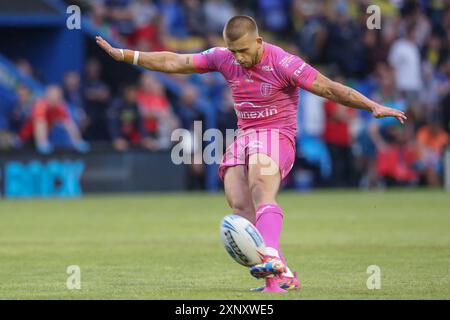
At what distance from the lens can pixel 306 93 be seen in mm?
27359

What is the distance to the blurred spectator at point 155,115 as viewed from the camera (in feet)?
84.9

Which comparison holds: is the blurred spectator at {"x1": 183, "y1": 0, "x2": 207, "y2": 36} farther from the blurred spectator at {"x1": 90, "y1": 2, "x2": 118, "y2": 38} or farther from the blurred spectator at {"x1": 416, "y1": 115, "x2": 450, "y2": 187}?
the blurred spectator at {"x1": 416, "y1": 115, "x2": 450, "y2": 187}

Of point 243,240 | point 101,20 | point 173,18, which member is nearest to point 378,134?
point 173,18

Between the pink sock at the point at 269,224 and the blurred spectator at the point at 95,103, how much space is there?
16603mm

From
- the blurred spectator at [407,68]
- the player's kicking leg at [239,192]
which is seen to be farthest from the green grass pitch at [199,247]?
the blurred spectator at [407,68]

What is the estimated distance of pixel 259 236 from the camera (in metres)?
9.46

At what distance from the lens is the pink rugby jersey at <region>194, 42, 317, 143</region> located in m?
Result: 10.1

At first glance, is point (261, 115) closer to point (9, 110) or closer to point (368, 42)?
point (9, 110)

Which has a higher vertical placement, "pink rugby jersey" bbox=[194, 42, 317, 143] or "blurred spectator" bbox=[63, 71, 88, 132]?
"blurred spectator" bbox=[63, 71, 88, 132]

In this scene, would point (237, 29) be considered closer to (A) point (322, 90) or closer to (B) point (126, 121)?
(A) point (322, 90)

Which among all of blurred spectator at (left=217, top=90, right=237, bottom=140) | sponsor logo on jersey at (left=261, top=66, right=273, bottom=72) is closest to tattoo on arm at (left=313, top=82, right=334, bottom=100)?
sponsor logo on jersey at (left=261, top=66, right=273, bottom=72)

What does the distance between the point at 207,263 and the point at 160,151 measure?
1303 centimetres

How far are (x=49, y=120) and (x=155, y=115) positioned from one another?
7.99 ft

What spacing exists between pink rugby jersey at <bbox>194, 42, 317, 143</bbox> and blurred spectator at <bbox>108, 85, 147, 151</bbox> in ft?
50.3
